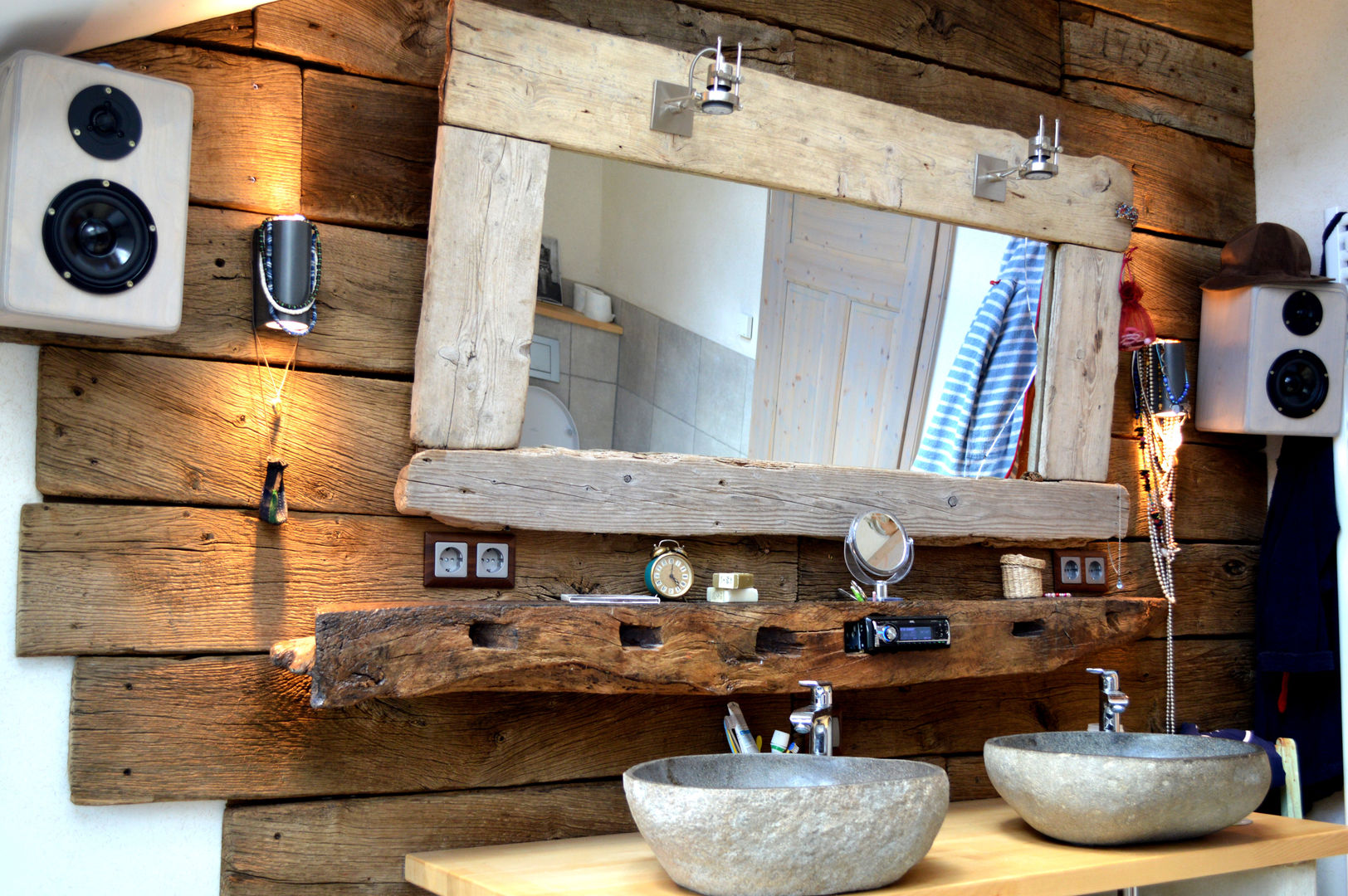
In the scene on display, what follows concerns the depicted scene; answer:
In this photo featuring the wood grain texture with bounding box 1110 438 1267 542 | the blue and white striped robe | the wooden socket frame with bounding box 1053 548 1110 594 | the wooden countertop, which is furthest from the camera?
the wood grain texture with bounding box 1110 438 1267 542

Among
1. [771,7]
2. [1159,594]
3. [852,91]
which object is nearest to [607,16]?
[771,7]

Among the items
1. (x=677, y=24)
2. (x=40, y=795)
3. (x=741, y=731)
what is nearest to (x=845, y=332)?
(x=677, y=24)

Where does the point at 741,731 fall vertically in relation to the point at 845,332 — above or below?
below

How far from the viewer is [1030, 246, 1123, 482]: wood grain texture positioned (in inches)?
89.1

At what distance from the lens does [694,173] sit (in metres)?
1.93

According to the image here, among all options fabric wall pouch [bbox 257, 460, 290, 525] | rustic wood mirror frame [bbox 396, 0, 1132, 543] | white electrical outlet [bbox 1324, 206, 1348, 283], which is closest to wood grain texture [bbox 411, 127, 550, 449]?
rustic wood mirror frame [bbox 396, 0, 1132, 543]

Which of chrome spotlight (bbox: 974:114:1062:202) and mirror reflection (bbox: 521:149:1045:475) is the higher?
chrome spotlight (bbox: 974:114:1062:202)

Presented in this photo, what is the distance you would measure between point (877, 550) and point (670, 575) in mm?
401

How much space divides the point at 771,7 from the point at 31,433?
1.44 meters

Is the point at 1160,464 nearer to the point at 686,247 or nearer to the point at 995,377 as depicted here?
the point at 995,377

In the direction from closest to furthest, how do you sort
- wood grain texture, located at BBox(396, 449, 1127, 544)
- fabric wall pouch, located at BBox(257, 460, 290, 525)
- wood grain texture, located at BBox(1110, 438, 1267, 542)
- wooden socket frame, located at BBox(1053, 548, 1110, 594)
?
fabric wall pouch, located at BBox(257, 460, 290, 525) → wood grain texture, located at BBox(396, 449, 1127, 544) → wooden socket frame, located at BBox(1053, 548, 1110, 594) → wood grain texture, located at BBox(1110, 438, 1267, 542)

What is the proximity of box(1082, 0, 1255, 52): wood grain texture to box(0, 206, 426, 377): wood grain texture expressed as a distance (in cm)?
167

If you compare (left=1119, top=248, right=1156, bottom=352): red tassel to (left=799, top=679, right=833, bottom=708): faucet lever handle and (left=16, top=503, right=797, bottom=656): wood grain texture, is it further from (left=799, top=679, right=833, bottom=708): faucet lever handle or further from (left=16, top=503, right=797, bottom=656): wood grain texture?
(left=16, top=503, right=797, bottom=656): wood grain texture

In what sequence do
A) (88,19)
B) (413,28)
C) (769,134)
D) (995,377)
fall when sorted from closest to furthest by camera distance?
(88,19)
(413,28)
(769,134)
(995,377)
